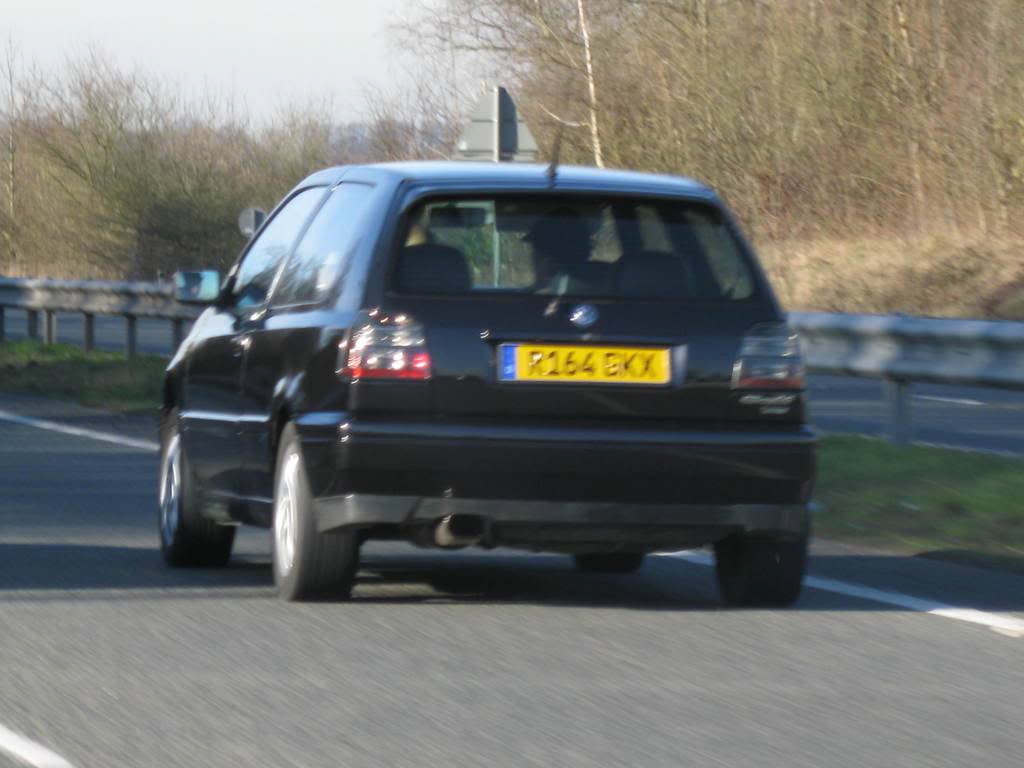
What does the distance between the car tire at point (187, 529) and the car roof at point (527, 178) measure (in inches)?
62.0

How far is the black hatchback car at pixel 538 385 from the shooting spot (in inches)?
290

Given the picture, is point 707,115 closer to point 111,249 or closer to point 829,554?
point 111,249

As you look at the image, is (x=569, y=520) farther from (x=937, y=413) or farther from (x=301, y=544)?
(x=937, y=413)

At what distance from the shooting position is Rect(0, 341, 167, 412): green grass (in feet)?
61.9

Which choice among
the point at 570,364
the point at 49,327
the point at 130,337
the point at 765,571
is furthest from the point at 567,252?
the point at 49,327

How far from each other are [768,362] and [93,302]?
55.7 ft

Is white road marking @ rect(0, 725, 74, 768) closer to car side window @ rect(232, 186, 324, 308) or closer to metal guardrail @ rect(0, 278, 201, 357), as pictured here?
car side window @ rect(232, 186, 324, 308)

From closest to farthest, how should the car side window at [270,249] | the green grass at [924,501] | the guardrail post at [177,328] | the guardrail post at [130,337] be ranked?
the car side window at [270,249] < the green grass at [924,501] < the guardrail post at [177,328] < the guardrail post at [130,337]

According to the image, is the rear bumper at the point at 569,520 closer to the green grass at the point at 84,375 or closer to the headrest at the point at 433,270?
the headrest at the point at 433,270

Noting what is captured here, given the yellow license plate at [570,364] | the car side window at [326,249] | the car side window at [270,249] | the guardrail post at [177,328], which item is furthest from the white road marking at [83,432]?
the yellow license plate at [570,364]

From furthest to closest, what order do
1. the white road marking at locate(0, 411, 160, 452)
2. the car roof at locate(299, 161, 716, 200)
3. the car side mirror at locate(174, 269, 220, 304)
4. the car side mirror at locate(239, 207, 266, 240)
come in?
the car side mirror at locate(239, 207, 266, 240), the white road marking at locate(0, 411, 160, 452), the car side mirror at locate(174, 269, 220, 304), the car roof at locate(299, 161, 716, 200)

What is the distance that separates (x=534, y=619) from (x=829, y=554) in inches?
93.7

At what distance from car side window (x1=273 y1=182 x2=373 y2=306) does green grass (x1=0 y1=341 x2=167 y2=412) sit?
9.59 meters

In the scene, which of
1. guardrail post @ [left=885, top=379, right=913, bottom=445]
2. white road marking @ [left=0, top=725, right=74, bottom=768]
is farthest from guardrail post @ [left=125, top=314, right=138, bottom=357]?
white road marking @ [left=0, top=725, right=74, bottom=768]
